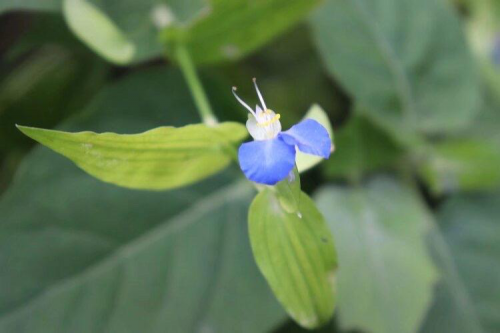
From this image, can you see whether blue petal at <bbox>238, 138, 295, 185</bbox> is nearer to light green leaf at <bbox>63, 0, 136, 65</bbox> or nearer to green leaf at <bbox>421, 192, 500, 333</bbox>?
light green leaf at <bbox>63, 0, 136, 65</bbox>

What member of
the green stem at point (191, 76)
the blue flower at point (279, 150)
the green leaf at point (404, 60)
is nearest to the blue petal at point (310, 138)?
the blue flower at point (279, 150)

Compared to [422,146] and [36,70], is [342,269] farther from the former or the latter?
[36,70]

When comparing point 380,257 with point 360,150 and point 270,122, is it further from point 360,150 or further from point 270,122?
point 270,122

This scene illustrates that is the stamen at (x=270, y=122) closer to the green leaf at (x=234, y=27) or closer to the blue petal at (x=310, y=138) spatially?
the blue petal at (x=310, y=138)

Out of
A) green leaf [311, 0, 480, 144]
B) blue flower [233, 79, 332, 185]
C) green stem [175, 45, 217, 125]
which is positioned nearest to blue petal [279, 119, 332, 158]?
blue flower [233, 79, 332, 185]

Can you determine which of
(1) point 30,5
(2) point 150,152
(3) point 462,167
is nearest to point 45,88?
(1) point 30,5

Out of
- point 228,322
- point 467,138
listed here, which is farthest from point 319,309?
point 467,138

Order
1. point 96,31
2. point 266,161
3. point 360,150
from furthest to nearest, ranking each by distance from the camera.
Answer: point 360,150
point 96,31
point 266,161
